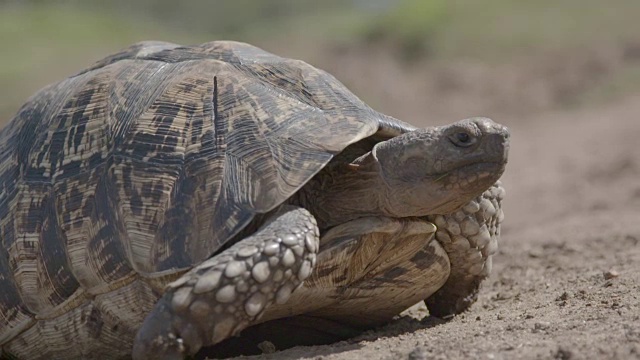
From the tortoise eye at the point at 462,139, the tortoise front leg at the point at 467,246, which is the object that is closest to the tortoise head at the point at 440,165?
the tortoise eye at the point at 462,139

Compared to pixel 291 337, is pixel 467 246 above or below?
above

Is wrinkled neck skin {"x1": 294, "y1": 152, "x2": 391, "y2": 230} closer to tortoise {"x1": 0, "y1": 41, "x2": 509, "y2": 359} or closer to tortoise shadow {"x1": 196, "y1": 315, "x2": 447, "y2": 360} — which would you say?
tortoise {"x1": 0, "y1": 41, "x2": 509, "y2": 359}

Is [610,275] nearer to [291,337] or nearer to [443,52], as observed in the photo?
[291,337]

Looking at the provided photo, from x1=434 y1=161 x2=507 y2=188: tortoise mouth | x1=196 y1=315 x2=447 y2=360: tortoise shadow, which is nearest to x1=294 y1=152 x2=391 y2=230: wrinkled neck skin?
x1=434 y1=161 x2=507 y2=188: tortoise mouth

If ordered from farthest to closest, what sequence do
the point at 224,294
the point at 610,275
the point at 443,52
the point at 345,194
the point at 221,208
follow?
the point at 443,52
the point at 610,275
the point at 345,194
the point at 221,208
the point at 224,294

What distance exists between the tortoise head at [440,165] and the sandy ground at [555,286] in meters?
0.57

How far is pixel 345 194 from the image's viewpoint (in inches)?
174

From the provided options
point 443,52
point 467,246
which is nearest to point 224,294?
point 467,246

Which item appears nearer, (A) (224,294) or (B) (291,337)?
(A) (224,294)

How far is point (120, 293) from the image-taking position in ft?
14.2

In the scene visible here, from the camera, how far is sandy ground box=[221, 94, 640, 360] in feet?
11.9

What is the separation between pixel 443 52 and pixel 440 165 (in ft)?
62.2

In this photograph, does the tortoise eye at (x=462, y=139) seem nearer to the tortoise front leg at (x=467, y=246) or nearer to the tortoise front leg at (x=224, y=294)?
the tortoise front leg at (x=467, y=246)

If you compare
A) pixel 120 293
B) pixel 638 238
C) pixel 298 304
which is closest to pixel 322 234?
pixel 298 304
